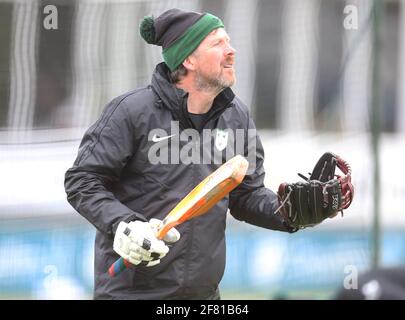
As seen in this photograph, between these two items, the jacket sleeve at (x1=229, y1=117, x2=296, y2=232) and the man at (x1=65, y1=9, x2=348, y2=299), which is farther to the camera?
the jacket sleeve at (x1=229, y1=117, x2=296, y2=232)

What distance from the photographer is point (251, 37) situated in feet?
19.5

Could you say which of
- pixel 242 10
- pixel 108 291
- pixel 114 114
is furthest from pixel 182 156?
pixel 242 10

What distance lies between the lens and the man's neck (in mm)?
3893

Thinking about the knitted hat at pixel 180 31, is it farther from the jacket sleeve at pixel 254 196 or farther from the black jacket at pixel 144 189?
the jacket sleeve at pixel 254 196

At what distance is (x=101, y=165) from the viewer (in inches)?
148

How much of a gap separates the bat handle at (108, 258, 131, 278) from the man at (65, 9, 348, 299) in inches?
2.0

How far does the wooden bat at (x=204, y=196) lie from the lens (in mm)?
3631

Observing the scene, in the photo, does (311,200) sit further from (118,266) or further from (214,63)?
(118,266)

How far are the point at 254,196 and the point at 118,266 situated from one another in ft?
2.07

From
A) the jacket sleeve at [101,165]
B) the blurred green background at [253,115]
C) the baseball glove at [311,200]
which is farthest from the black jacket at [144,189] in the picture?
the blurred green background at [253,115]

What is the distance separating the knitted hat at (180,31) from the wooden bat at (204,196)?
0.46 m

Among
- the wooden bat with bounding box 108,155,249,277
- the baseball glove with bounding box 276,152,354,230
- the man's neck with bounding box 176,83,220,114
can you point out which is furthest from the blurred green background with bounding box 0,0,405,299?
the wooden bat with bounding box 108,155,249,277

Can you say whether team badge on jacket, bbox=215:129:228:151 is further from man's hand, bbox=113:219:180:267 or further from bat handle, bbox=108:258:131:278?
bat handle, bbox=108:258:131:278
